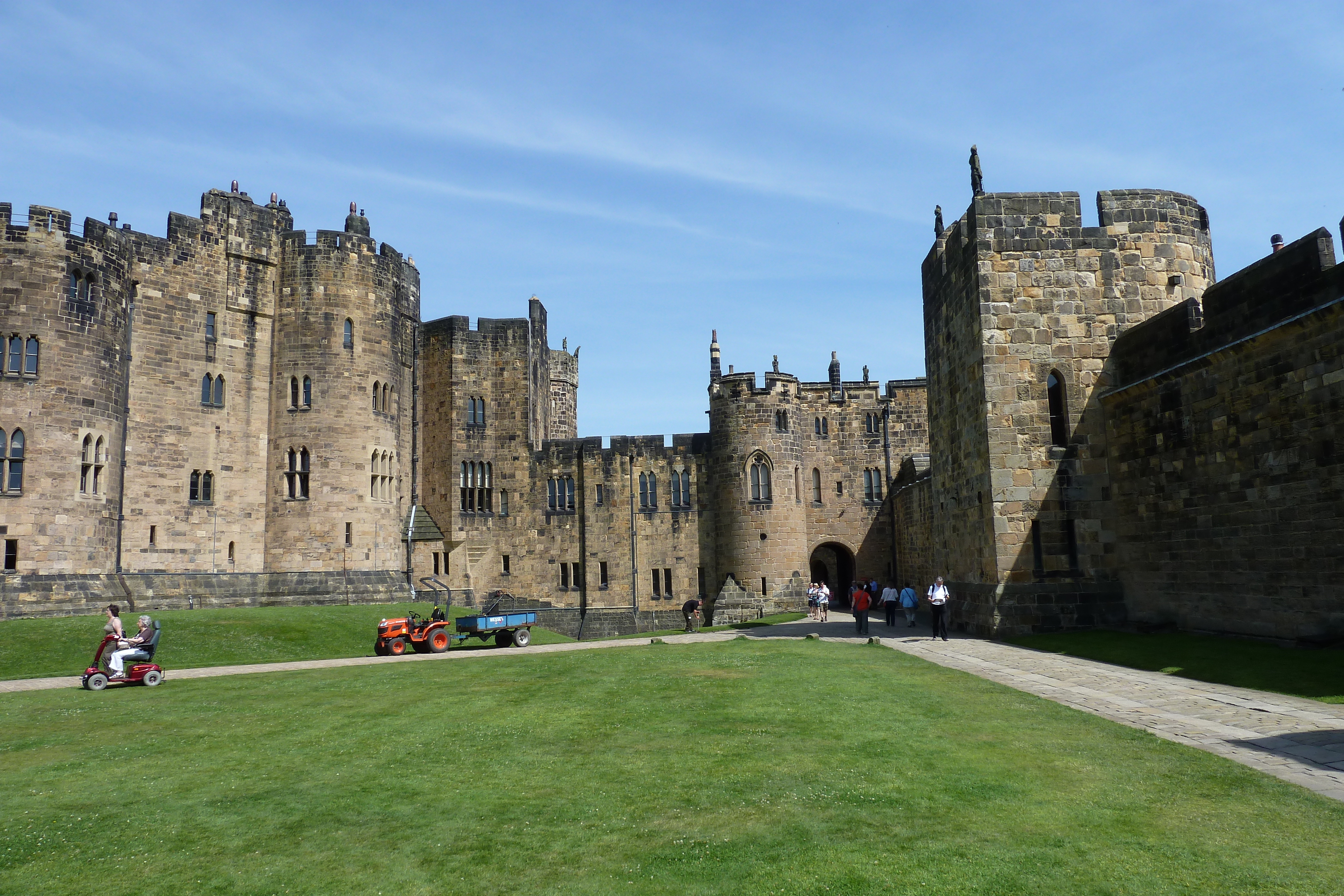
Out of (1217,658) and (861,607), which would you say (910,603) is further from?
(1217,658)

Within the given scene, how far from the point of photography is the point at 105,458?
28969 mm

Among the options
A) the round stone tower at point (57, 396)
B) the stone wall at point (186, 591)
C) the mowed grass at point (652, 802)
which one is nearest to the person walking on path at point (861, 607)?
the mowed grass at point (652, 802)

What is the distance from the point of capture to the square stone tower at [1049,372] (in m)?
18.6

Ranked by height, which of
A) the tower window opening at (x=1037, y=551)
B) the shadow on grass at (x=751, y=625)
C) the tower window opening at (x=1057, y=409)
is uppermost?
the tower window opening at (x=1057, y=409)

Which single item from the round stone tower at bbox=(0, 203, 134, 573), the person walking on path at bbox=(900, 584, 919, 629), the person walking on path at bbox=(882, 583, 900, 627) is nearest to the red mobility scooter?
the round stone tower at bbox=(0, 203, 134, 573)

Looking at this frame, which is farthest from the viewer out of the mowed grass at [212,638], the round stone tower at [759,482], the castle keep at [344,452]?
the round stone tower at [759,482]

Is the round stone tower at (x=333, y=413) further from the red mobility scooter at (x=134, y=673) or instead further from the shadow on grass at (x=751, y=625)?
the red mobility scooter at (x=134, y=673)

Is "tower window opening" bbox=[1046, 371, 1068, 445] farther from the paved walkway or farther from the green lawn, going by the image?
the paved walkway

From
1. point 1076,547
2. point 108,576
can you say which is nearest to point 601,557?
point 108,576

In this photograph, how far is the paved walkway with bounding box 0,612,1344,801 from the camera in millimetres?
7953

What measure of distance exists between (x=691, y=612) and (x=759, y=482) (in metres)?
6.99

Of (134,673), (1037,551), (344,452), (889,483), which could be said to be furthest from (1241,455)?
(344,452)

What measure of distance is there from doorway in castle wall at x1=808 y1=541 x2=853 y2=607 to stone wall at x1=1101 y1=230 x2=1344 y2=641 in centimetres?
2589

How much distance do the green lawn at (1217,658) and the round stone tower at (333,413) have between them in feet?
83.7
